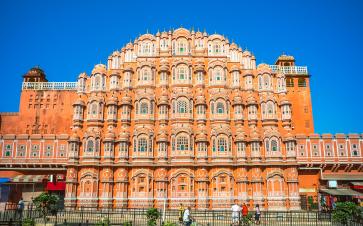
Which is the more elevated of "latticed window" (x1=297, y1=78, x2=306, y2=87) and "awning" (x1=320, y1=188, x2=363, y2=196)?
"latticed window" (x1=297, y1=78, x2=306, y2=87)

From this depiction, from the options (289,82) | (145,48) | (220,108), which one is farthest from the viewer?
(289,82)

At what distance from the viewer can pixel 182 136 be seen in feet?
137

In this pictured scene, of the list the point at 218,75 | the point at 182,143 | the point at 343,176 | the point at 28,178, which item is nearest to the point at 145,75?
the point at 218,75

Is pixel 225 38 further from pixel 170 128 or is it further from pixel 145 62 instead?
pixel 170 128

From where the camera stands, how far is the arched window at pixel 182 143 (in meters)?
41.3

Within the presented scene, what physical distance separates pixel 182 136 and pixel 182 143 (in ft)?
2.52

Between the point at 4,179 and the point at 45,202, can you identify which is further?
the point at 4,179

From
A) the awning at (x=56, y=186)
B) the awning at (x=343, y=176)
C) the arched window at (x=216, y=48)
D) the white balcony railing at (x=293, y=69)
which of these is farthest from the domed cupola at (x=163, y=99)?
the awning at (x=343, y=176)

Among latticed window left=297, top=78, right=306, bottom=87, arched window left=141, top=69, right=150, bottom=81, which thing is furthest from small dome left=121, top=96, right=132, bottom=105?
latticed window left=297, top=78, right=306, bottom=87

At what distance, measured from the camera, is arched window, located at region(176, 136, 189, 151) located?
41.3 m

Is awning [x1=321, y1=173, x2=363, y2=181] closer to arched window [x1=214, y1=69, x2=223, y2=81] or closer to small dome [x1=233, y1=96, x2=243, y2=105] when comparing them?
small dome [x1=233, y1=96, x2=243, y2=105]

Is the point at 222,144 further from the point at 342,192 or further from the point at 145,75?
the point at 342,192

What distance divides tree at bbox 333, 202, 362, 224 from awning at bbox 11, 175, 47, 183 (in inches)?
1192

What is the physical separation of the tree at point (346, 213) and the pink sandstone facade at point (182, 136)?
1545 cm
